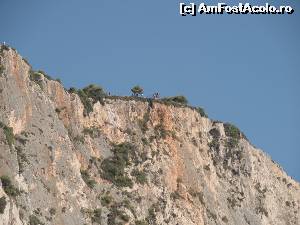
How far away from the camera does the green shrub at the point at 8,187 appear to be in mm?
82438

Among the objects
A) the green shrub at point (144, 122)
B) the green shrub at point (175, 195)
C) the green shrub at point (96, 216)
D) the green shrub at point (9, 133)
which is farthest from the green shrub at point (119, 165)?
the green shrub at point (9, 133)

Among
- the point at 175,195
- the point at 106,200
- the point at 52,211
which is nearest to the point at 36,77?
the point at 106,200

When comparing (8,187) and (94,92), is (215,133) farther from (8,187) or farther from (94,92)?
(8,187)

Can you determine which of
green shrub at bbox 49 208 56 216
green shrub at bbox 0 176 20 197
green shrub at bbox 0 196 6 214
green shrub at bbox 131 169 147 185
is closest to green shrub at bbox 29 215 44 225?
green shrub at bbox 0 176 20 197

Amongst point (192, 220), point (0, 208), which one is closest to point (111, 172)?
point (192, 220)

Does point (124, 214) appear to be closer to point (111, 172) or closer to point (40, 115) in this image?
point (111, 172)

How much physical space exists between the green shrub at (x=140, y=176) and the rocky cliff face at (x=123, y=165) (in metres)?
0.13

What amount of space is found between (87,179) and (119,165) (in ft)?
23.5

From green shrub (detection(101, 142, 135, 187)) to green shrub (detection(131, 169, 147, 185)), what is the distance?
124 cm

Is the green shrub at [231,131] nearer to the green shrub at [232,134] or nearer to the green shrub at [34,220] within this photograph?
the green shrub at [232,134]

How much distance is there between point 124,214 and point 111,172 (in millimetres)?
6876

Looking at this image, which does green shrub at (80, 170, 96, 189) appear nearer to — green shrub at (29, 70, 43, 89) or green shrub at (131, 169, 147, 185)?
green shrub at (131, 169, 147, 185)

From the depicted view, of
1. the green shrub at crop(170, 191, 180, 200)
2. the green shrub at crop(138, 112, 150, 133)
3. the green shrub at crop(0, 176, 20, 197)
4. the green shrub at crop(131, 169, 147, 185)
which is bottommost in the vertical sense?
the green shrub at crop(0, 176, 20, 197)

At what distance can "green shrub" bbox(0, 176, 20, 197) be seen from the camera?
270 feet
